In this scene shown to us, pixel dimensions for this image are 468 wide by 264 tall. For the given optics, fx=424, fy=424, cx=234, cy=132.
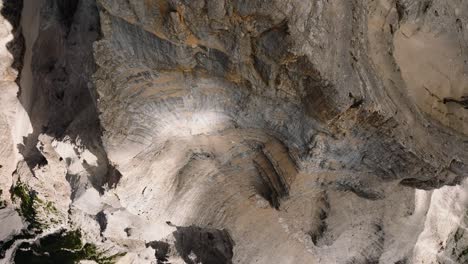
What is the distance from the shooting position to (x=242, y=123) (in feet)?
4.30

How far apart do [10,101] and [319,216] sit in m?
1.47

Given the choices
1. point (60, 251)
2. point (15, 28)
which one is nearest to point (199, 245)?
point (60, 251)

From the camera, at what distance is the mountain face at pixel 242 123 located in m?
1.07

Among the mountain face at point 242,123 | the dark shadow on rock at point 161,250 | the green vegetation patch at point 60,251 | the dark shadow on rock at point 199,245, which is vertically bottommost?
the green vegetation patch at point 60,251

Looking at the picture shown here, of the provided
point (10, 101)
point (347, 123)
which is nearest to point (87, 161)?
point (10, 101)

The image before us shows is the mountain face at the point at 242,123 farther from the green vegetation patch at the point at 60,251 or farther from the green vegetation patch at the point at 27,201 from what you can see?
the green vegetation patch at the point at 60,251

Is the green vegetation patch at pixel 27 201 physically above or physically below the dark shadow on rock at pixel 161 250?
above

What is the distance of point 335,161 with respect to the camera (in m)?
1.31

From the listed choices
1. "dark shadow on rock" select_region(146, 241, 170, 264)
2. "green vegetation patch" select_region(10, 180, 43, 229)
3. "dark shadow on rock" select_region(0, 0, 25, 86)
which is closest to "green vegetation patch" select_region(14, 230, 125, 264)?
"green vegetation patch" select_region(10, 180, 43, 229)

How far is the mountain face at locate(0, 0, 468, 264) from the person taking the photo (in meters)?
1.07

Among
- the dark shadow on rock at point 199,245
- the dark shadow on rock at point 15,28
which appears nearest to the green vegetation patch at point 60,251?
the dark shadow on rock at point 199,245

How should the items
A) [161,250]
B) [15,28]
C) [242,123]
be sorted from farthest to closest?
[161,250] < [15,28] < [242,123]

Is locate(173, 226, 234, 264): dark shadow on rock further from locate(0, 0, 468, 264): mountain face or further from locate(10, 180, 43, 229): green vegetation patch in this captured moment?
locate(10, 180, 43, 229): green vegetation patch

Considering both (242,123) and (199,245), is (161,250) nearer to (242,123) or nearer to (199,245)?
(199,245)
